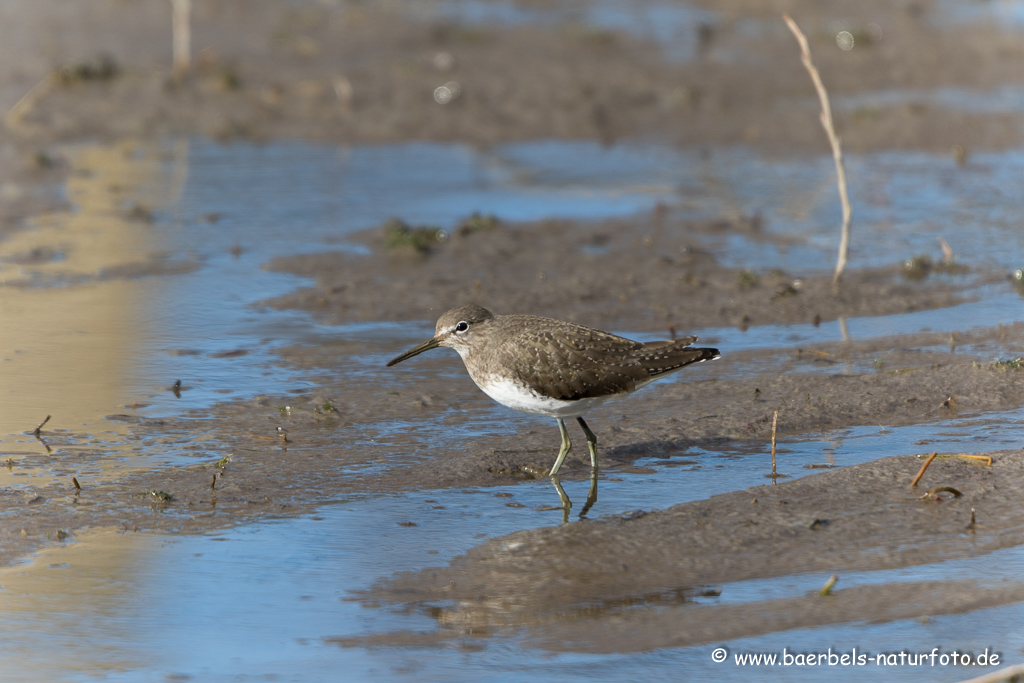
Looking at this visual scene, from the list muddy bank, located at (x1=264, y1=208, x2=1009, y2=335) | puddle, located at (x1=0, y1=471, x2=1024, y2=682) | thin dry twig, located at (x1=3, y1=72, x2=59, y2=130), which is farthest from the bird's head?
thin dry twig, located at (x1=3, y1=72, x2=59, y2=130)

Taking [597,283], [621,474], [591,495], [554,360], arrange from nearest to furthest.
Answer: [591,495]
[554,360]
[621,474]
[597,283]

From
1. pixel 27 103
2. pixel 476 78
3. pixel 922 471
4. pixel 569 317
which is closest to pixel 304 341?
pixel 569 317

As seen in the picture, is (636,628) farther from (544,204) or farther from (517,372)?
(544,204)

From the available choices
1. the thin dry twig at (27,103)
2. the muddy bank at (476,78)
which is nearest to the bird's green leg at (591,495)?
the muddy bank at (476,78)

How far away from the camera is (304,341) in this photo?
11062mm

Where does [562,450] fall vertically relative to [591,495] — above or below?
above

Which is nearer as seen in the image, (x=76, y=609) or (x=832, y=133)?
(x=76, y=609)

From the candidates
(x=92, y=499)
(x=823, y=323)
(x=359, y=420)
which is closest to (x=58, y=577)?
(x=92, y=499)

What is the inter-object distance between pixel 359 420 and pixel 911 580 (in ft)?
14.3

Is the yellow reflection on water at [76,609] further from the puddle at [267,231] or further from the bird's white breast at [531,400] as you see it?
the bird's white breast at [531,400]

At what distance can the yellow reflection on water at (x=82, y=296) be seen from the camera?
956 centimetres

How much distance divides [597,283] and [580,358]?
435cm

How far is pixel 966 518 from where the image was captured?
722 cm

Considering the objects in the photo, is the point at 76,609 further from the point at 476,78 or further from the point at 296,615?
the point at 476,78
